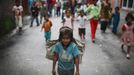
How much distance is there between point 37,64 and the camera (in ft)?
34.2

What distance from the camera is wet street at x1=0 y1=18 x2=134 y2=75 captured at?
967 cm

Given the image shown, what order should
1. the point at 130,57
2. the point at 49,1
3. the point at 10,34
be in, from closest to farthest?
the point at 130,57 < the point at 10,34 < the point at 49,1

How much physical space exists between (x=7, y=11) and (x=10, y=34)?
273 cm

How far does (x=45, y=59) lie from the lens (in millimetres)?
11164

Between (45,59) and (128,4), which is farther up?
(128,4)

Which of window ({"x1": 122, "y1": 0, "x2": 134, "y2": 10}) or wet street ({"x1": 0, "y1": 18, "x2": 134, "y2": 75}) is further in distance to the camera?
window ({"x1": 122, "y1": 0, "x2": 134, "y2": 10})

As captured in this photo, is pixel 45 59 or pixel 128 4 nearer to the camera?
pixel 45 59

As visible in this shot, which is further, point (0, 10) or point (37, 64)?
point (0, 10)

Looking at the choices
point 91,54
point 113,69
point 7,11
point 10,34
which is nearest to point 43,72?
point 113,69

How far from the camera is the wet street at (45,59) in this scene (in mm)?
9672

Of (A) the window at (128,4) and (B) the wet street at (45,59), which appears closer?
(B) the wet street at (45,59)

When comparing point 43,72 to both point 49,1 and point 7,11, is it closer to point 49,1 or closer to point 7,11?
point 7,11

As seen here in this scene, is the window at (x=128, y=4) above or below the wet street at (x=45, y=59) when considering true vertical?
above

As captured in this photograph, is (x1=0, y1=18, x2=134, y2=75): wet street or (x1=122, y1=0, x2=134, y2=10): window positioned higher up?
(x1=122, y1=0, x2=134, y2=10): window
